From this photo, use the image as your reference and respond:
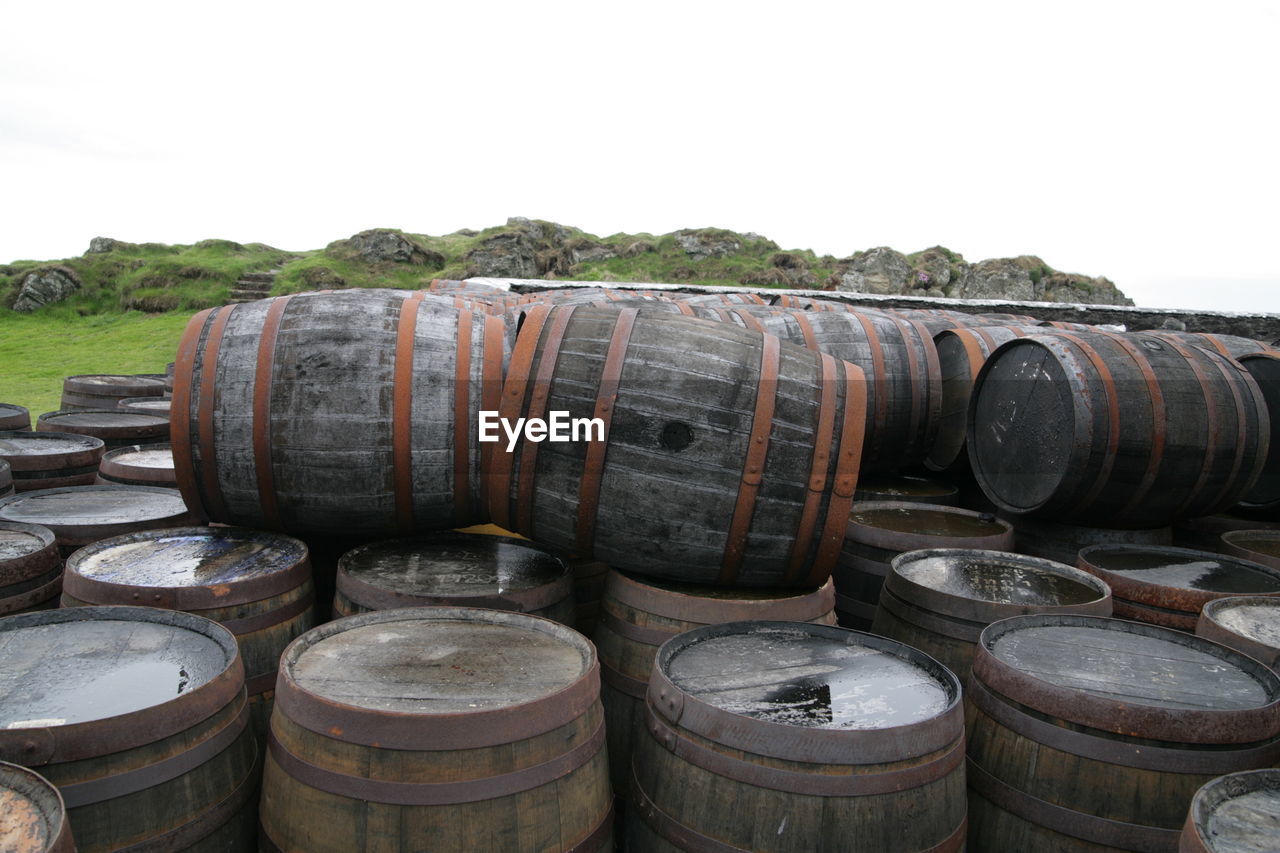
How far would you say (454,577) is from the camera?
130 inches

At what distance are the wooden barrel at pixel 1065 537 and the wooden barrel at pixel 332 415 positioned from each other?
10.7 ft

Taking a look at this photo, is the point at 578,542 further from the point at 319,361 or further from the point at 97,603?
the point at 97,603

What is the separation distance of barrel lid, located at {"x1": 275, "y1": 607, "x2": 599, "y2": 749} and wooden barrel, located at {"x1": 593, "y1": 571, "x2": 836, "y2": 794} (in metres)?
0.45

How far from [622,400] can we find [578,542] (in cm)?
59

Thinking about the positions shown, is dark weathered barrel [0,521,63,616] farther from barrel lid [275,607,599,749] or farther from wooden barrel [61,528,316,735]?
barrel lid [275,607,599,749]

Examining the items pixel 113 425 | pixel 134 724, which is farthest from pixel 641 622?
pixel 113 425

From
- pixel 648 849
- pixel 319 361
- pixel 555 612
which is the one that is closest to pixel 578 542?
pixel 555 612

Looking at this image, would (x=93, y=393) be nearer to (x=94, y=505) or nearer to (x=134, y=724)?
(x=94, y=505)

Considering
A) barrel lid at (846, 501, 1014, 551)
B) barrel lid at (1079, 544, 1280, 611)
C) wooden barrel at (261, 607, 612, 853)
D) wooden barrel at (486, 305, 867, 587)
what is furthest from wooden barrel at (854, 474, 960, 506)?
wooden barrel at (261, 607, 612, 853)

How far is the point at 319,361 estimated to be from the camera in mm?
3455

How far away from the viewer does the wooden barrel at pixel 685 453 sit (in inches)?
122

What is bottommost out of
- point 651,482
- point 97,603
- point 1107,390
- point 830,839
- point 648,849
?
point 648,849

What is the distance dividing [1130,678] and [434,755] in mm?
2207

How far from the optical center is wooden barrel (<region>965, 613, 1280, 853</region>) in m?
2.40
